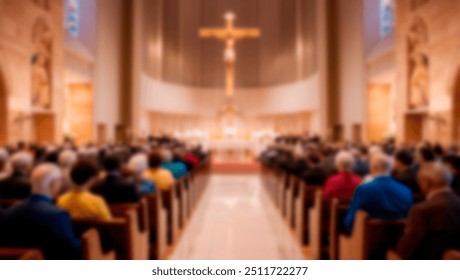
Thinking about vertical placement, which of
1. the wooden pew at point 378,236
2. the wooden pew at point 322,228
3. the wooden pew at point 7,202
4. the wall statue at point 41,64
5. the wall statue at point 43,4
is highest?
the wall statue at point 43,4

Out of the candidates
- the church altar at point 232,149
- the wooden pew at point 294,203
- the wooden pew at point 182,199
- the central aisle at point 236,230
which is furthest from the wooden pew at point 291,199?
the church altar at point 232,149

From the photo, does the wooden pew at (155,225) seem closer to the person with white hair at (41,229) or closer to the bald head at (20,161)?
the bald head at (20,161)

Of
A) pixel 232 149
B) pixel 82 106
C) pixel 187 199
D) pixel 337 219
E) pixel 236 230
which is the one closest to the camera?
pixel 337 219

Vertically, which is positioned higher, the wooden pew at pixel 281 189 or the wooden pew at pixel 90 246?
the wooden pew at pixel 90 246

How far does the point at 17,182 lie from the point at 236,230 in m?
2.60

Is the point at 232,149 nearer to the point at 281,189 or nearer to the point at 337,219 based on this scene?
the point at 281,189

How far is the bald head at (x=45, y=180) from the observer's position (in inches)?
95.4

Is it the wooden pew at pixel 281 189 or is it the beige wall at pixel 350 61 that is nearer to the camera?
the beige wall at pixel 350 61

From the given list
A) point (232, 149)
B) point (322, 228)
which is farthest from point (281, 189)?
point (232, 149)

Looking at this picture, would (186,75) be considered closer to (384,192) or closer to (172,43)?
(172,43)

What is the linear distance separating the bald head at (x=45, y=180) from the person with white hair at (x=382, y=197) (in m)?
1.89

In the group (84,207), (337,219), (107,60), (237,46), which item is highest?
(237,46)

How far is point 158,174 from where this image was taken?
207 inches
